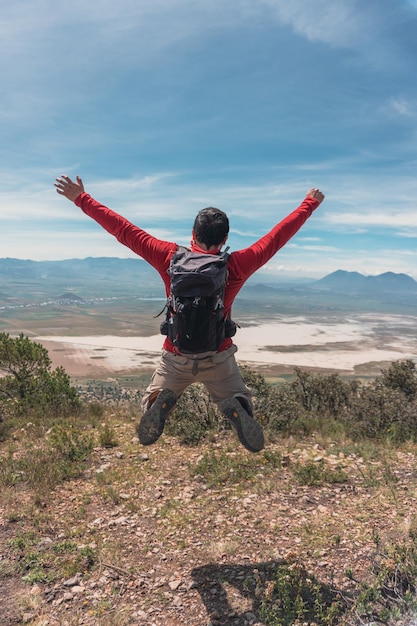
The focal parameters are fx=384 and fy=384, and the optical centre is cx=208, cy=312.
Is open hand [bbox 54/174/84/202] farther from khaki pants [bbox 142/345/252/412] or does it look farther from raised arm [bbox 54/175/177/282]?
khaki pants [bbox 142/345/252/412]

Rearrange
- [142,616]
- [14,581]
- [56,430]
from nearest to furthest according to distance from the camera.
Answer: [142,616] < [14,581] < [56,430]

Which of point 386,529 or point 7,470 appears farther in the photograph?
point 7,470

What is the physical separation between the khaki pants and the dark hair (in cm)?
145

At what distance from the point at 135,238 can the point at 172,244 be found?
1.52 ft

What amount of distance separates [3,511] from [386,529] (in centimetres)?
626

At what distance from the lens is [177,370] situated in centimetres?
518

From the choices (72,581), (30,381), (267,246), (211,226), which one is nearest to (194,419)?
(72,581)

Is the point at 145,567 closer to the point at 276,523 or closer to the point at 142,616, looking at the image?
the point at 142,616

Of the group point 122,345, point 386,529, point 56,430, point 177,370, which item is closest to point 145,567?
point 177,370

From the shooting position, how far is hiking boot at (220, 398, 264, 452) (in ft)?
17.1

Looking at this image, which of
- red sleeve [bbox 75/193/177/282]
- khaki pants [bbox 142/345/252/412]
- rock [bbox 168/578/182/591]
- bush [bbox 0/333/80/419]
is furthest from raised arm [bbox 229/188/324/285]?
bush [bbox 0/333/80/419]

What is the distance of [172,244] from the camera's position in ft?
15.7

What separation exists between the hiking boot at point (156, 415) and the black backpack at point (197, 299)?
3.22 ft

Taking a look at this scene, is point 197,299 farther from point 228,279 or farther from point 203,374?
point 203,374
